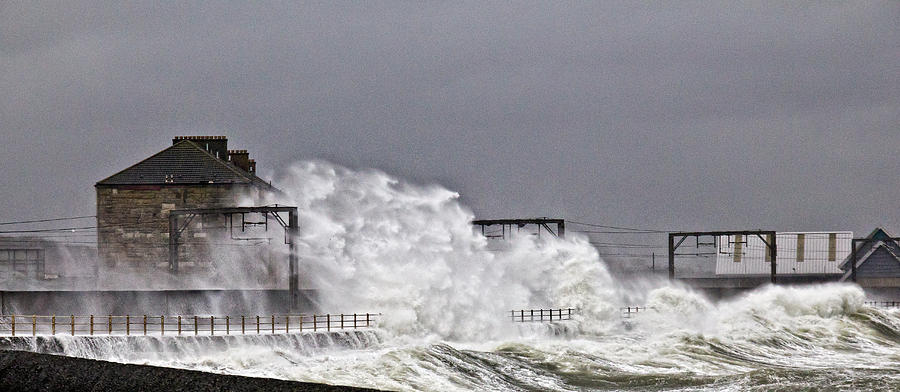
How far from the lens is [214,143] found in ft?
218

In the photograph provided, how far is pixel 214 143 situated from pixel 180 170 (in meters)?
6.45

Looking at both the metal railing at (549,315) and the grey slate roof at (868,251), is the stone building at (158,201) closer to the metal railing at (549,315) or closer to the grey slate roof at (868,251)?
the metal railing at (549,315)

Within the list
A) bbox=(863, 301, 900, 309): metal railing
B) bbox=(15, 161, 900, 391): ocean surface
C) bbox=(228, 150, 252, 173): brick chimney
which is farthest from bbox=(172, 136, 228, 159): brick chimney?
bbox=(863, 301, 900, 309): metal railing

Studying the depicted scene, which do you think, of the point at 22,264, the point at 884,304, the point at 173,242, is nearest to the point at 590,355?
the point at 173,242

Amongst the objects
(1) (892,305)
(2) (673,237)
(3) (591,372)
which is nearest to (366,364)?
(3) (591,372)

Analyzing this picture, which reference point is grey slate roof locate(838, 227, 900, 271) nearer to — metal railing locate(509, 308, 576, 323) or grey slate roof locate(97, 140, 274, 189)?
metal railing locate(509, 308, 576, 323)

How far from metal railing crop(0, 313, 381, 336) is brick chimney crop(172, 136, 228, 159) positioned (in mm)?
21146

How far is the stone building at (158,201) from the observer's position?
190ft

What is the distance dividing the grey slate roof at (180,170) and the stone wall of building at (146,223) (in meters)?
0.32

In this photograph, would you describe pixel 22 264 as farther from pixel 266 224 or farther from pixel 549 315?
pixel 549 315

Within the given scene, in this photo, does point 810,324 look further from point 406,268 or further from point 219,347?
point 219,347

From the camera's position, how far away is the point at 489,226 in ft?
196

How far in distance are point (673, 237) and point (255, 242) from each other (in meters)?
25.6

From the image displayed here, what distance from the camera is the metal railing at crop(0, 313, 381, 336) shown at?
118 feet
